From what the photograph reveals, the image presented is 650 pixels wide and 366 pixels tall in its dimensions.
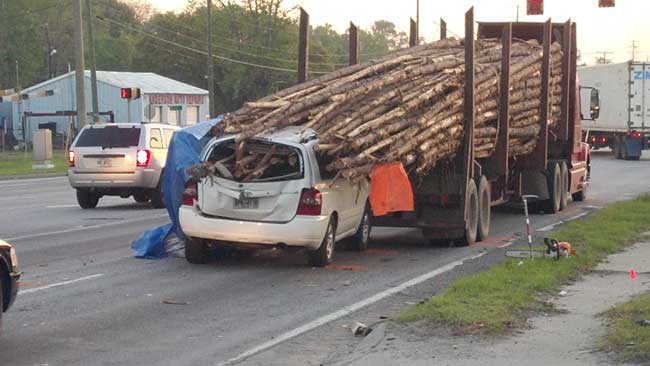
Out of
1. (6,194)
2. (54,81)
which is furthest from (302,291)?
(54,81)

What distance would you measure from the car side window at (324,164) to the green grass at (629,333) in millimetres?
4862

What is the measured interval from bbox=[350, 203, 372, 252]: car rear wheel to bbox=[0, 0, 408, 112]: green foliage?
7253cm

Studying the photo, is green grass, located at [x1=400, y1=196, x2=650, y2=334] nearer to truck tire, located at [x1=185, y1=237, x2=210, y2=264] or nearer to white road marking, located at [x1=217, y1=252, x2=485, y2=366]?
white road marking, located at [x1=217, y1=252, x2=485, y2=366]

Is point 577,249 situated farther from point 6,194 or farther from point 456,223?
point 6,194

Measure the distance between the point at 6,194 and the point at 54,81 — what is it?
4552 centimetres

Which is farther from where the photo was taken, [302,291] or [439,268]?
[439,268]

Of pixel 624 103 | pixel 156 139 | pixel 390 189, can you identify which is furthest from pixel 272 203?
pixel 624 103

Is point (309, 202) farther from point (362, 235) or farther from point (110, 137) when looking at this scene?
point (110, 137)

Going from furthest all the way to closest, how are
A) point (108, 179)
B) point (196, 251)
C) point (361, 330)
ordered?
point (108, 179), point (196, 251), point (361, 330)

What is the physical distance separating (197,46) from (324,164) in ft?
276

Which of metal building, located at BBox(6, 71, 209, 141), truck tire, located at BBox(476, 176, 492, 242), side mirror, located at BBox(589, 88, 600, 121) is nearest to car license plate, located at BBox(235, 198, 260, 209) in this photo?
truck tire, located at BBox(476, 176, 492, 242)

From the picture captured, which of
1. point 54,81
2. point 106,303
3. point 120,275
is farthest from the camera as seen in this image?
point 54,81

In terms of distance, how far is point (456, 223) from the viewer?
679 inches

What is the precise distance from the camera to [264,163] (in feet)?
47.5
